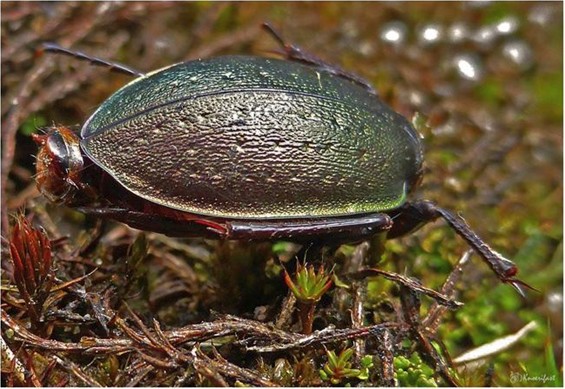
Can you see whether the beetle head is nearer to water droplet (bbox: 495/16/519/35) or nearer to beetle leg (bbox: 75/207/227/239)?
beetle leg (bbox: 75/207/227/239)

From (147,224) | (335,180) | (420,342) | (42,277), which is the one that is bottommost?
(420,342)

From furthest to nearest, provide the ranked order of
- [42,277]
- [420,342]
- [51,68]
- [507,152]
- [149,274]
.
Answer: [507,152], [51,68], [149,274], [420,342], [42,277]

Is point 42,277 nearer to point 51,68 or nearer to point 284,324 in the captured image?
point 284,324

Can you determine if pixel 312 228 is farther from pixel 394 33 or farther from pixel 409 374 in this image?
pixel 394 33

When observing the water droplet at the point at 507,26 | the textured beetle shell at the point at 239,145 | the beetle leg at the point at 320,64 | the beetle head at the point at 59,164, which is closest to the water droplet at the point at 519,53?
the water droplet at the point at 507,26

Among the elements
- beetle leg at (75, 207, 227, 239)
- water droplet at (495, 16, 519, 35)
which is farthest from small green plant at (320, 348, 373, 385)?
water droplet at (495, 16, 519, 35)

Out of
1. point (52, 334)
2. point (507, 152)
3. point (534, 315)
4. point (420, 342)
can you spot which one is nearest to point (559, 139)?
point (507, 152)
